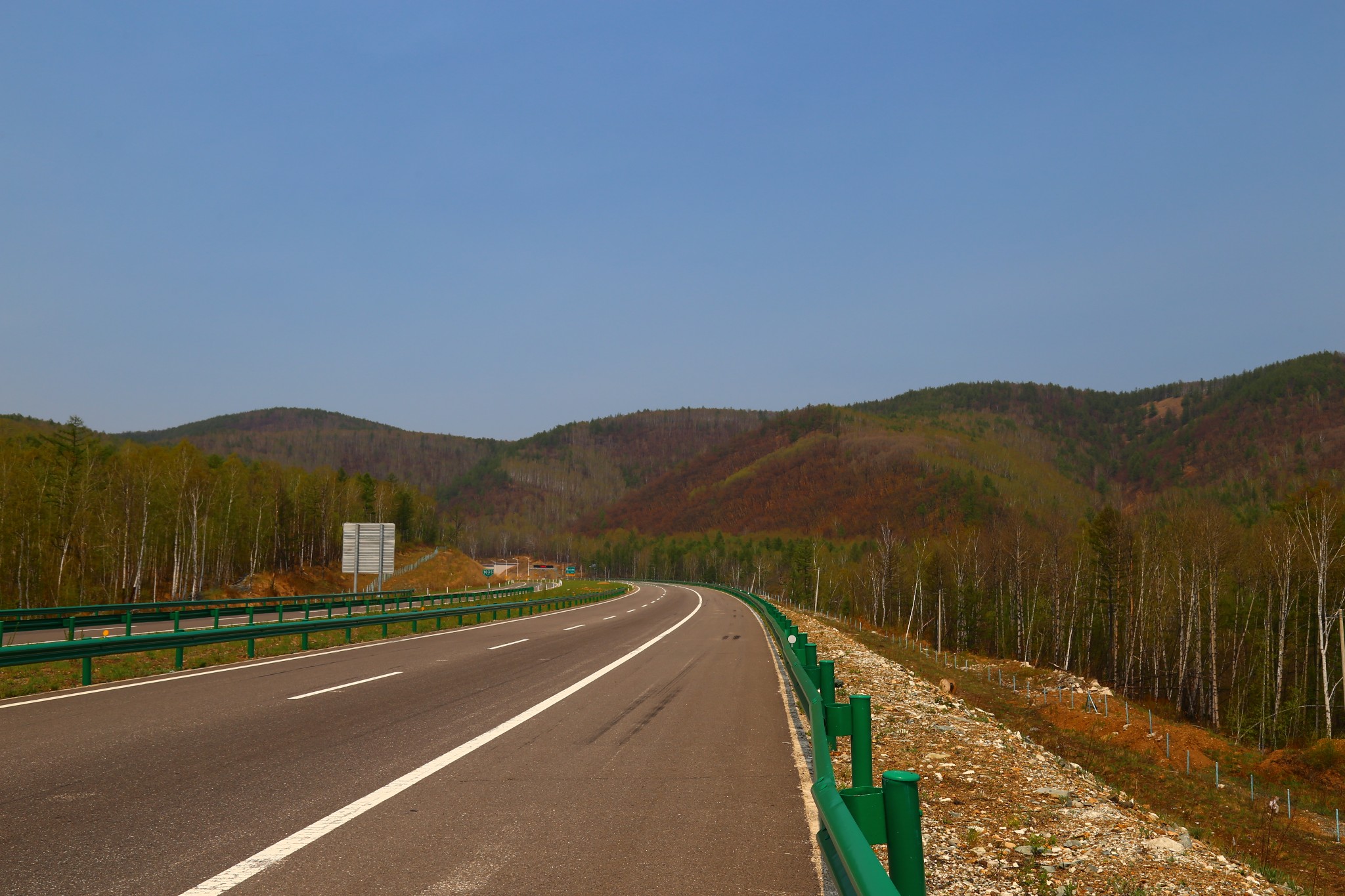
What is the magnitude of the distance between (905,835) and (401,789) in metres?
5.05

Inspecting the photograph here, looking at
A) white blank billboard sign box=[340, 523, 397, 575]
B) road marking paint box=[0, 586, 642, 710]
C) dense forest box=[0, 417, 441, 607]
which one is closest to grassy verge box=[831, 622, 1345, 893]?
road marking paint box=[0, 586, 642, 710]

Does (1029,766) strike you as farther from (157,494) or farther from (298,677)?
(157,494)

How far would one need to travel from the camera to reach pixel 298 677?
13.7 metres

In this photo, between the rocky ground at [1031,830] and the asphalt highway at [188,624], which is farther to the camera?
the asphalt highway at [188,624]

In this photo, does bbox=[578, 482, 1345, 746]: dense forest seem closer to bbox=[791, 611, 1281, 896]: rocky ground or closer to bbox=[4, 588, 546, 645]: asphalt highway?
bbox=[791, 611, 1281, 896]: rocky ground

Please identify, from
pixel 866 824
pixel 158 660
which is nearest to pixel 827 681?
pixel 866 824

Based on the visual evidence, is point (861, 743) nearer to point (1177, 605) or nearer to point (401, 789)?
point (401, 789)

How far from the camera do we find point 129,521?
6100cm

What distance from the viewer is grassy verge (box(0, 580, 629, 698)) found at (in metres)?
14.0

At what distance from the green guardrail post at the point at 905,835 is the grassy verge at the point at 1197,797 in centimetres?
853

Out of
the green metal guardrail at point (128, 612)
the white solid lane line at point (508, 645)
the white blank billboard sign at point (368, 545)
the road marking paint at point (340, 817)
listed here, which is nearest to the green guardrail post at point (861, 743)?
the road marking paint at point (340, 817)

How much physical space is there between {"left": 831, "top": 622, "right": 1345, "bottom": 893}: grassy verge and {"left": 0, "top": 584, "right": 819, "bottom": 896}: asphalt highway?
6.52m

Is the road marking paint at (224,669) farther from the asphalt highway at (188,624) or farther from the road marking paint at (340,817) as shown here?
the road marking paint at (340,817)

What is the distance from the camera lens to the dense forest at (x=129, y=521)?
53781 mm
